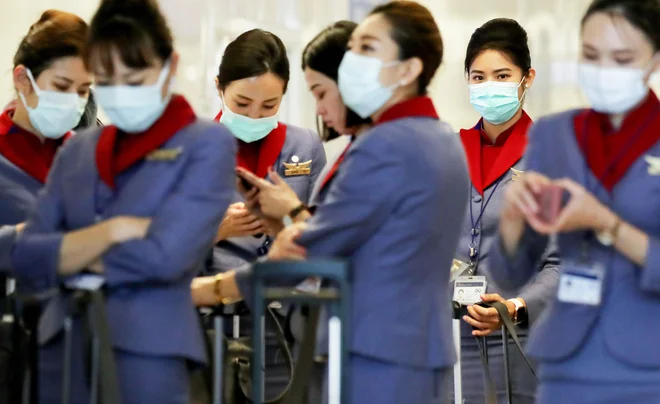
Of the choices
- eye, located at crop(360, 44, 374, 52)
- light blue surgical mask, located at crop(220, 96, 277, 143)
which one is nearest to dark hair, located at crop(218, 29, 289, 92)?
light blue surgical mask, located at crop(220, 96, 277, 143)

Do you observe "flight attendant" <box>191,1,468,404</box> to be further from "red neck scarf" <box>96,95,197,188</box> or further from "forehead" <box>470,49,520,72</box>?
"forehead" <box>470,49,520,72</box>

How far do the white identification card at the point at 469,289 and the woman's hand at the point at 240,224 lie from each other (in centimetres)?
72

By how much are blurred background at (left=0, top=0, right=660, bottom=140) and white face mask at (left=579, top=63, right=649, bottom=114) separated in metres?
2.45

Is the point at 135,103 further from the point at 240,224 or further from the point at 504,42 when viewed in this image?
the point at 504,42

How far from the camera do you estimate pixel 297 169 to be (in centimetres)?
340

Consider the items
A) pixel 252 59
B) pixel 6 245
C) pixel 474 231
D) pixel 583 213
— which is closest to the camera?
pixel 583 213

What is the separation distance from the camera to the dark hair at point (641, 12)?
7.43 feet

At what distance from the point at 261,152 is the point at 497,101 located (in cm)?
85

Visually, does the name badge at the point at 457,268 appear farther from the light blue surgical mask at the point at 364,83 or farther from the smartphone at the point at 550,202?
the smartphone at the point at 550,202

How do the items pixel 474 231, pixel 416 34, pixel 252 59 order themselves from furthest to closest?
pixel 474 231, pixel 252 59, pixel 416 34

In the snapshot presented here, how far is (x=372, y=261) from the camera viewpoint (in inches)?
93.6

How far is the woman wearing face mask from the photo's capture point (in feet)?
7.57

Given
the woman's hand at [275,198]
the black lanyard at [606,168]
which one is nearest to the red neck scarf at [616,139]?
the black lanyard at [606,168]

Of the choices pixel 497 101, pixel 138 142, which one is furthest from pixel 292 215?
pixel 497 101
